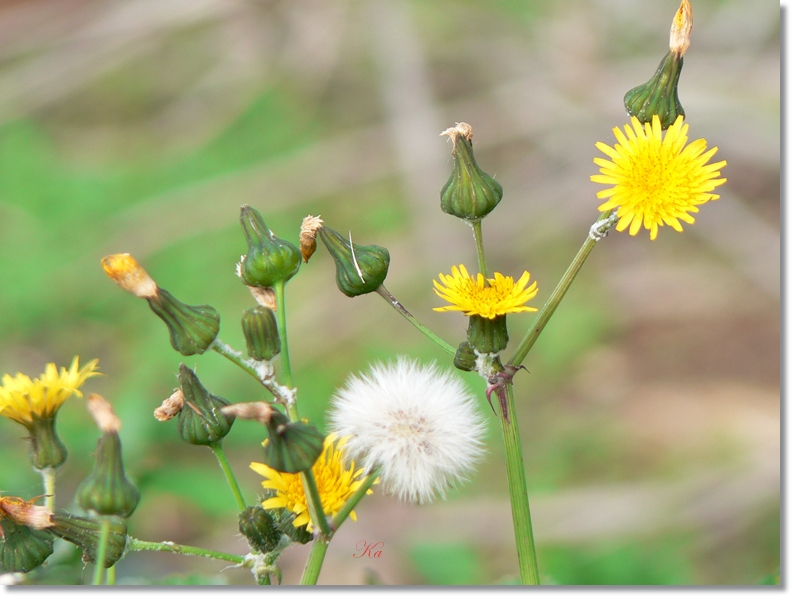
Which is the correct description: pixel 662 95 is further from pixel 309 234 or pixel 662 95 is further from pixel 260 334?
pixel 260 334

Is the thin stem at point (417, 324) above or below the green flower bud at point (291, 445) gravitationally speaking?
above

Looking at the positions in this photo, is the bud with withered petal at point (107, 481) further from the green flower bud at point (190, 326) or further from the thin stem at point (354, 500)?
the thin stem at point (354, 500)

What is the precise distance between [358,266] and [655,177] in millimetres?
474

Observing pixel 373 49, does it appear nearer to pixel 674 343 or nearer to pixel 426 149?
pixel 426 149

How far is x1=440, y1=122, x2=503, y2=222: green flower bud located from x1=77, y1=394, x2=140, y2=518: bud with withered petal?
0.59 meters

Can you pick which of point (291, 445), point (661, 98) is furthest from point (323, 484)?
point (661, 98)

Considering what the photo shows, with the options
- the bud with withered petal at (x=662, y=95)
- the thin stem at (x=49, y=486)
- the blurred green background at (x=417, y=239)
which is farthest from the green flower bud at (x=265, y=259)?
the blurred green background at (x=417, y=239)

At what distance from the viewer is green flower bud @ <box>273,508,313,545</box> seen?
105 centimetres

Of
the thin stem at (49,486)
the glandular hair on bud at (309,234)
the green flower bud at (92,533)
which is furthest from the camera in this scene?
the glandular hair on bud at (309,234)

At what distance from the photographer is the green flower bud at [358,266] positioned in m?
1.11

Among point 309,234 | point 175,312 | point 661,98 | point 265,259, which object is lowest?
point 175,312

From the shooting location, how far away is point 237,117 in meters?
4.21

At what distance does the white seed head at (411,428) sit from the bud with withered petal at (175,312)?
10.3 inches

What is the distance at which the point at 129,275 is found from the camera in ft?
3.51
